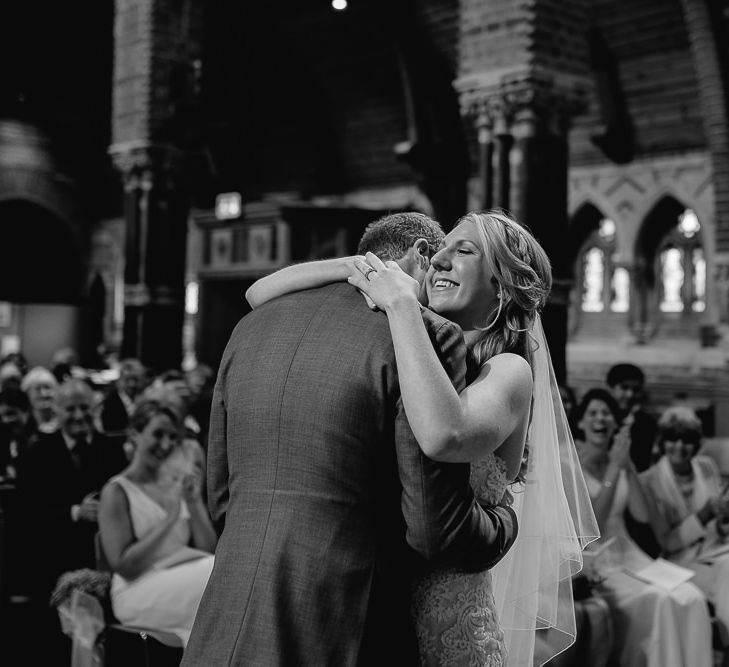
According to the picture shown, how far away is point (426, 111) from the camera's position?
15500 millimetres

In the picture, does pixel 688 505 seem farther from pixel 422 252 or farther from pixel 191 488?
pixel 422 252

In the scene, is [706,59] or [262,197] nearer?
[706,59]

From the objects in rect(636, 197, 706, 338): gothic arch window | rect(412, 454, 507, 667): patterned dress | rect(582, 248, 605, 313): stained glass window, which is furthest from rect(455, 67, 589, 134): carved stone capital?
rect(582, 248, 605, 313): stained glass window

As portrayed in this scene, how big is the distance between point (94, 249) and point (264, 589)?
21.9 meters

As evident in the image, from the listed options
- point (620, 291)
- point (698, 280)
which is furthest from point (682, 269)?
point (620, 291)

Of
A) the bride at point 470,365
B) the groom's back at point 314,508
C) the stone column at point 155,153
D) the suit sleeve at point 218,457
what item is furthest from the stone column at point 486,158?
the groom's back at point 314,508

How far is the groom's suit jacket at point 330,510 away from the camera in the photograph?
5.82 feet

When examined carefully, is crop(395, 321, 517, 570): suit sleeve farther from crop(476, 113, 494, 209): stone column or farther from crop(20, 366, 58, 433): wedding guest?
crop(476, 113, 494, 209): stone column

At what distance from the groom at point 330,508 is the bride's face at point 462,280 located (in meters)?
0.16

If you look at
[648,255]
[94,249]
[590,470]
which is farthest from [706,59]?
[94,249]

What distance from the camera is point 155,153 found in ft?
37.0

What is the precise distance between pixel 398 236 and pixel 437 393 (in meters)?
0.55

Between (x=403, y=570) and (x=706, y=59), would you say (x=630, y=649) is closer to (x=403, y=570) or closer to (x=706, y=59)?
(x=403, y=570)

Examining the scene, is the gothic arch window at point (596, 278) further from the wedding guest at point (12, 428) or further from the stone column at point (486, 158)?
the wedding guest at point (12, 428)
